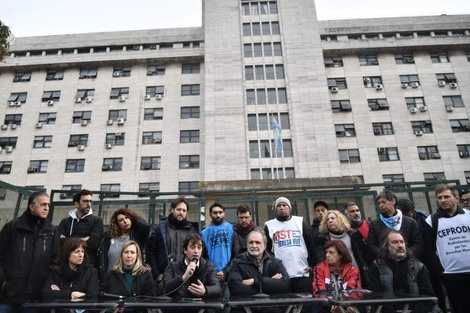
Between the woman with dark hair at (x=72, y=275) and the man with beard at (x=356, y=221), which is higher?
the man with beard at (x=356, y=221)

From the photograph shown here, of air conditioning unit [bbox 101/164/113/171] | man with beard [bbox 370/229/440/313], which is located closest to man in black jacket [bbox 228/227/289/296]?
man with beard [bbox 370/229/440/313]

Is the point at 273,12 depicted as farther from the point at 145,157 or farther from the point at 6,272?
the point at 6,272

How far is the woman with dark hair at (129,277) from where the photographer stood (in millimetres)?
4219

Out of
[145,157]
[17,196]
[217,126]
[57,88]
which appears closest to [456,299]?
[17,196]

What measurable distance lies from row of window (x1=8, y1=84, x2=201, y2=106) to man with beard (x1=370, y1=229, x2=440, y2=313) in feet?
91.1

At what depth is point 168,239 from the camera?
521cm

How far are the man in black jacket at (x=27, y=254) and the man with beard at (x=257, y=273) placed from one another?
2674mm

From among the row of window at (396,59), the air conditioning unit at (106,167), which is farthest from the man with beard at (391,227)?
the row of window at (396,59)

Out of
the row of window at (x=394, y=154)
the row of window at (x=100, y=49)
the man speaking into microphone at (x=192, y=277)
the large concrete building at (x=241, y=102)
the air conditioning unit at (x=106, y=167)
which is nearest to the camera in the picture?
the man speaking into microphone at (x=192, y=277)

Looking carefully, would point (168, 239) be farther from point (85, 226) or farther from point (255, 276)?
point (255, 276)

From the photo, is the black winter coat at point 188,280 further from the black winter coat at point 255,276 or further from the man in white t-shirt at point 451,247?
the man in white t-shirt at point 451,247

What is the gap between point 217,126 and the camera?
89.8 feet

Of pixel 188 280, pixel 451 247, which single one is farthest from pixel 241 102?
pixel 188 280

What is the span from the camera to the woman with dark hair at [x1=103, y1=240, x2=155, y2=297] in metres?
4.22
